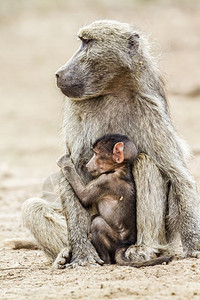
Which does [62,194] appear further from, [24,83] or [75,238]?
[24,83]

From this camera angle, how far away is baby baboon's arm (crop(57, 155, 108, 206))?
502 cm

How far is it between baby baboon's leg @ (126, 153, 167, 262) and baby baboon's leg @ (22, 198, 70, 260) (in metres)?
0.69

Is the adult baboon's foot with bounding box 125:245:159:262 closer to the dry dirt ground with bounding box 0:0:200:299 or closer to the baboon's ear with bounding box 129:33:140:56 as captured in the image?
the dry dirt ground with bounding box 0:0:200:299

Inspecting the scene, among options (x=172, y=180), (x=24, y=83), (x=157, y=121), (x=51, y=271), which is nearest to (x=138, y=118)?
(x=157, y=121)

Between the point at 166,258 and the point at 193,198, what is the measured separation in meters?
0.59

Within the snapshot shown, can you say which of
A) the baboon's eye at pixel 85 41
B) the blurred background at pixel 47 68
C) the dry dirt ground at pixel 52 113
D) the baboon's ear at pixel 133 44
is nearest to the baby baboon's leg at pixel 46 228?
the dry dirt ground at pixel 52 113

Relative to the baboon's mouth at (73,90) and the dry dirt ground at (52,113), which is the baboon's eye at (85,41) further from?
the dry dirt ground at (52,113)

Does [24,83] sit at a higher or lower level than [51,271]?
higher

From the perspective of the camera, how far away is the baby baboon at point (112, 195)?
498 cm

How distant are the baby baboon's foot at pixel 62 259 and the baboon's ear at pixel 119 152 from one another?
80 centimetres

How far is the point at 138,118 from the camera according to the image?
522 centimetres

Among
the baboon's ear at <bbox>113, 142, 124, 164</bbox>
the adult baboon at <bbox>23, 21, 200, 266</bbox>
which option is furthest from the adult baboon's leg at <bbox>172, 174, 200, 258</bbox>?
the baboon's ear at <bbox>113, 142, 124, 164</bbox>

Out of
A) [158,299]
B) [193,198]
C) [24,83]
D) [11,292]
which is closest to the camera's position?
[158,299]

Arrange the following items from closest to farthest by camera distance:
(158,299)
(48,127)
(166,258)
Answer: (158,299) → (166,258) → (48,127)
